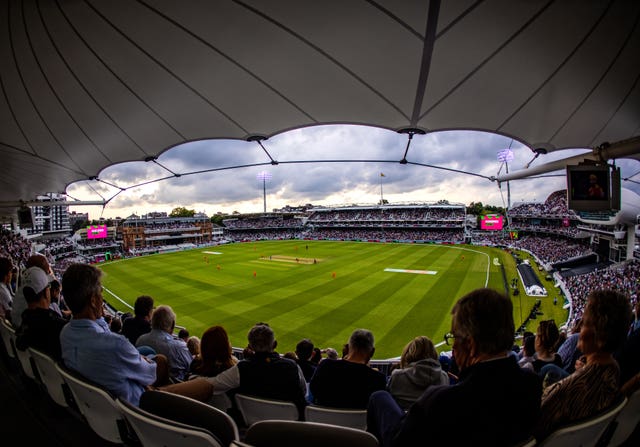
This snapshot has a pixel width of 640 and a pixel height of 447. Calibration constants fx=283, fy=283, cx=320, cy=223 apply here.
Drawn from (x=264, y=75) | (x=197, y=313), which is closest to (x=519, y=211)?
(x=197, y=313)

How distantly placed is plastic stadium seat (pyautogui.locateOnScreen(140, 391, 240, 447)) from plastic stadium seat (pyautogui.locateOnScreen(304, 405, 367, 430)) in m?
0.93

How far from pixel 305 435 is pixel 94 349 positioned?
5.48 ft

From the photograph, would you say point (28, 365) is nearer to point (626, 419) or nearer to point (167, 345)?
point (167, 345)

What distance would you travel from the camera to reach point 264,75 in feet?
14.6

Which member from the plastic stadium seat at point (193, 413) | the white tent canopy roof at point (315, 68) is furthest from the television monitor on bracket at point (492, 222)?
the plastic stadium seat at point (193, 413)

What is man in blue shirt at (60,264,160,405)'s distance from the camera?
6.64 feet

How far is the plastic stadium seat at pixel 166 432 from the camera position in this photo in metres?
1.35

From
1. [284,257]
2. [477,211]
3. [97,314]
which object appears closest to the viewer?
[97,314]

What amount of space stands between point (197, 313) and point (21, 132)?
48.8ft

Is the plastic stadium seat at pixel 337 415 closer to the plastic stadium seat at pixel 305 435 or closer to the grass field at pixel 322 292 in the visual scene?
the plastic stadium seat at pixel 305 435

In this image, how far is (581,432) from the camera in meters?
1.60

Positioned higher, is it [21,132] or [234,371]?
[21,132]

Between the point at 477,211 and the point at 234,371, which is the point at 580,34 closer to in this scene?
the point at 234,371

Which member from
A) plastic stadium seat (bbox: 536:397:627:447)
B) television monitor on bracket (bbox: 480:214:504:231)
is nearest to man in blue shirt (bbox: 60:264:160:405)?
plastic stadium seat (bbox: 536:397:627:447)
